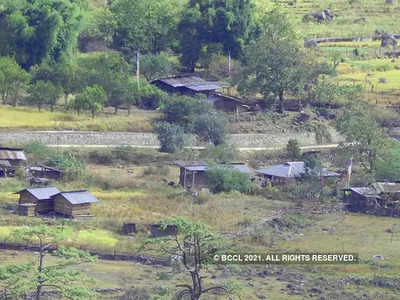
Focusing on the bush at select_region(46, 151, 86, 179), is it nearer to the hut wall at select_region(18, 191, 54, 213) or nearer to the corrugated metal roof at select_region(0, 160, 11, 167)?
the corrugated metal roof at select_region(0, 160, 11, 167)

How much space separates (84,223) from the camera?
4859 centimetres

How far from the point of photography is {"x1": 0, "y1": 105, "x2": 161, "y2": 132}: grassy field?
64625 mm

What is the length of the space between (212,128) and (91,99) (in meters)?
6.62

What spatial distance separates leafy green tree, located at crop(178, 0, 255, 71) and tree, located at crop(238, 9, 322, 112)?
487 centimetres

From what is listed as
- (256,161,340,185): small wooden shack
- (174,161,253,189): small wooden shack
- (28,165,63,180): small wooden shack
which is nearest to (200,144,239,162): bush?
(256,161,340,185): small wooden shack

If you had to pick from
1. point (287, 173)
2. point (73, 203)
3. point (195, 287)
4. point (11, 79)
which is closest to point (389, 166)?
point (287, 173)

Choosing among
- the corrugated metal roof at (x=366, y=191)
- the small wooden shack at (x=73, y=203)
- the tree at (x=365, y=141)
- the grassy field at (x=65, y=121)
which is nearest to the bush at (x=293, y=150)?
the tree at (x=365, y=141)

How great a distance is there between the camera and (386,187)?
5478cm

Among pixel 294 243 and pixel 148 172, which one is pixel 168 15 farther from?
pixel 294 243

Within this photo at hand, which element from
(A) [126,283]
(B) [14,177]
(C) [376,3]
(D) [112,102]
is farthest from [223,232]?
(C) [376,3]

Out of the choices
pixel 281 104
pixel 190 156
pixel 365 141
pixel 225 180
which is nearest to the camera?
pixel 225 180

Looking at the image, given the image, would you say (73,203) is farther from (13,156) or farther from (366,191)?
(366,191)

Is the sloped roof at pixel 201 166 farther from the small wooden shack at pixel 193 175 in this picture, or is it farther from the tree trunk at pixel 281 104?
the tree trunk at pixel 281 104

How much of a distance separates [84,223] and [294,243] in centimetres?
798
